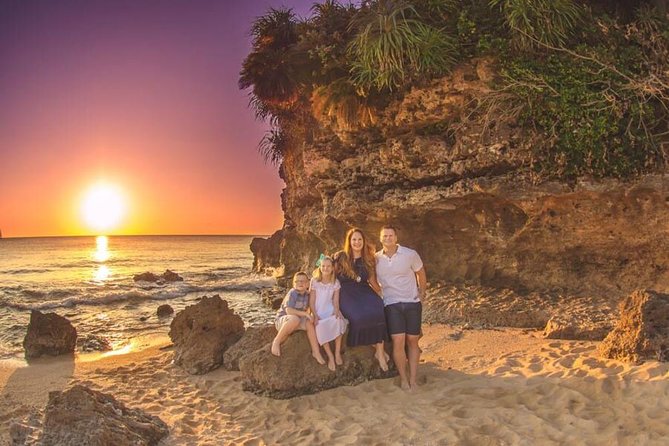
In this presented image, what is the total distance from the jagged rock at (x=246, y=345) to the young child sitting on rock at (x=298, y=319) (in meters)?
1.28

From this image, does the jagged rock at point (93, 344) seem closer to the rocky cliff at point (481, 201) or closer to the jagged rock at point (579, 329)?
the rocky cliff at point (481, 201)

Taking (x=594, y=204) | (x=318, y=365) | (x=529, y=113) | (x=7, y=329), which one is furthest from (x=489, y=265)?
(x=7, y=329)

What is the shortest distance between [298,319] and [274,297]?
1078 cm

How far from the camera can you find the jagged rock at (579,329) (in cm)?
752

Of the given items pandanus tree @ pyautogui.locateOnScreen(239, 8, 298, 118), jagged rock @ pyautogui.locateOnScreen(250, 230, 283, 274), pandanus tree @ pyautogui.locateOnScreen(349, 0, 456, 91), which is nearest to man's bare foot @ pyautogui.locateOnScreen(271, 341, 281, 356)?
pandanus tree @ pyautogui.locateOnScreen(349, 0, 456, 91)

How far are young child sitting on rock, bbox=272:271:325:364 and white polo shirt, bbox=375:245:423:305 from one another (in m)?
1.12

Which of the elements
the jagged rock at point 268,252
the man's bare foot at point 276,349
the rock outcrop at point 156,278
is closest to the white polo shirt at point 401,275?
the man's bare foot at point 276,349

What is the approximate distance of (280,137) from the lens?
17453mm

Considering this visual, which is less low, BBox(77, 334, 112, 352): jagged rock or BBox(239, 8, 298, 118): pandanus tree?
BBox(239, 8, 298, 118): pandanus tree

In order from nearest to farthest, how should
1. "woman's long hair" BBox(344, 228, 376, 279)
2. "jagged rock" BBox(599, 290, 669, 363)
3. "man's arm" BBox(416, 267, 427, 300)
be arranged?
"jagged rock" BBox(599, 290, 669, 363)
"man's arm" BBox(416, 267, 427, 300)
"woman's long hair" BBox(344, 228, 376, 279)

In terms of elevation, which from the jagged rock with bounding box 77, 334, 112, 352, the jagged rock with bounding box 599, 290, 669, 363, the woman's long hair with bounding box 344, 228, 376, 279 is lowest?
the jagged rock with bounding box 77, 334, 112, 352

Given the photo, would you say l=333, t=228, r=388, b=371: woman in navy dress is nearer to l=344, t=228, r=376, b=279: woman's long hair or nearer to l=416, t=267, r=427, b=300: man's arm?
l=344, t=228, r=376, b=279: woman's long hair

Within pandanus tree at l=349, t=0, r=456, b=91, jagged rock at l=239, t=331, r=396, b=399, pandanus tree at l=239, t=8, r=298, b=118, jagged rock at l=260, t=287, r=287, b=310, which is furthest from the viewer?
jagged rock at l=260, t=287, r=287, b=310

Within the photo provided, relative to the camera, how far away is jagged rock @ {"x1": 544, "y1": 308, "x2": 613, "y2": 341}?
7.52 meters
